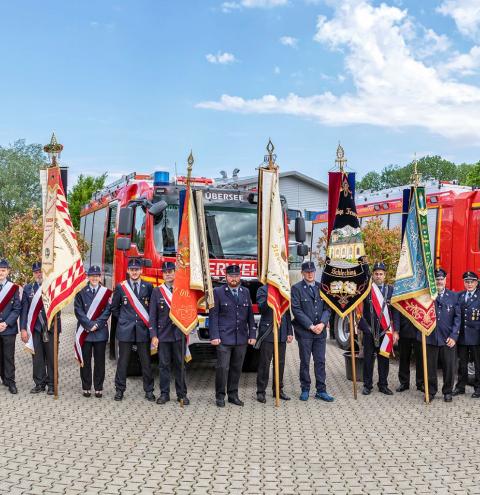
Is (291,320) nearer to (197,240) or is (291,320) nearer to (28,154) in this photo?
(197,240)

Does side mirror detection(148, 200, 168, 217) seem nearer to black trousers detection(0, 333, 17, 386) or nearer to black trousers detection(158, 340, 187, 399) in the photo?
black trousers detection(158, 340, 187, 399)

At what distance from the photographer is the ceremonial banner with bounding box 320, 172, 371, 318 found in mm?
9422

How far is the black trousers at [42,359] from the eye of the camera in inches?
366

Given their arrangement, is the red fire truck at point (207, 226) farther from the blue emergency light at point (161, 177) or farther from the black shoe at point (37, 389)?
the black shoe at point (37, 389)

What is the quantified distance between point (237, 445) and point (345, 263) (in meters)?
3.51

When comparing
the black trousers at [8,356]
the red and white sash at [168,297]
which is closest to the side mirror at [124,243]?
the red and white sash at [168,297]

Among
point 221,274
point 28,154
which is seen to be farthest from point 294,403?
point 28,154

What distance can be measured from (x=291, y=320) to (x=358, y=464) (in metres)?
3.16

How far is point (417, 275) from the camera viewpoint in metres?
9.45

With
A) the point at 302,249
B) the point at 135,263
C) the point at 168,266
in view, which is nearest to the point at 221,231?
the point at 168,266

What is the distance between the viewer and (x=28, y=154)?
52531mm

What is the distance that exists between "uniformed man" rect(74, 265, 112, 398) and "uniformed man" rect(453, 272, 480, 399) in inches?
193

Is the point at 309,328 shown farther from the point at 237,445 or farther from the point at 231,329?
the point at 237,445

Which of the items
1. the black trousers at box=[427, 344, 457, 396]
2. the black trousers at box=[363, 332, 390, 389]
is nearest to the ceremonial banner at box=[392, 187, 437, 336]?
the black trousers at box=[427, 344, 457, 396]
